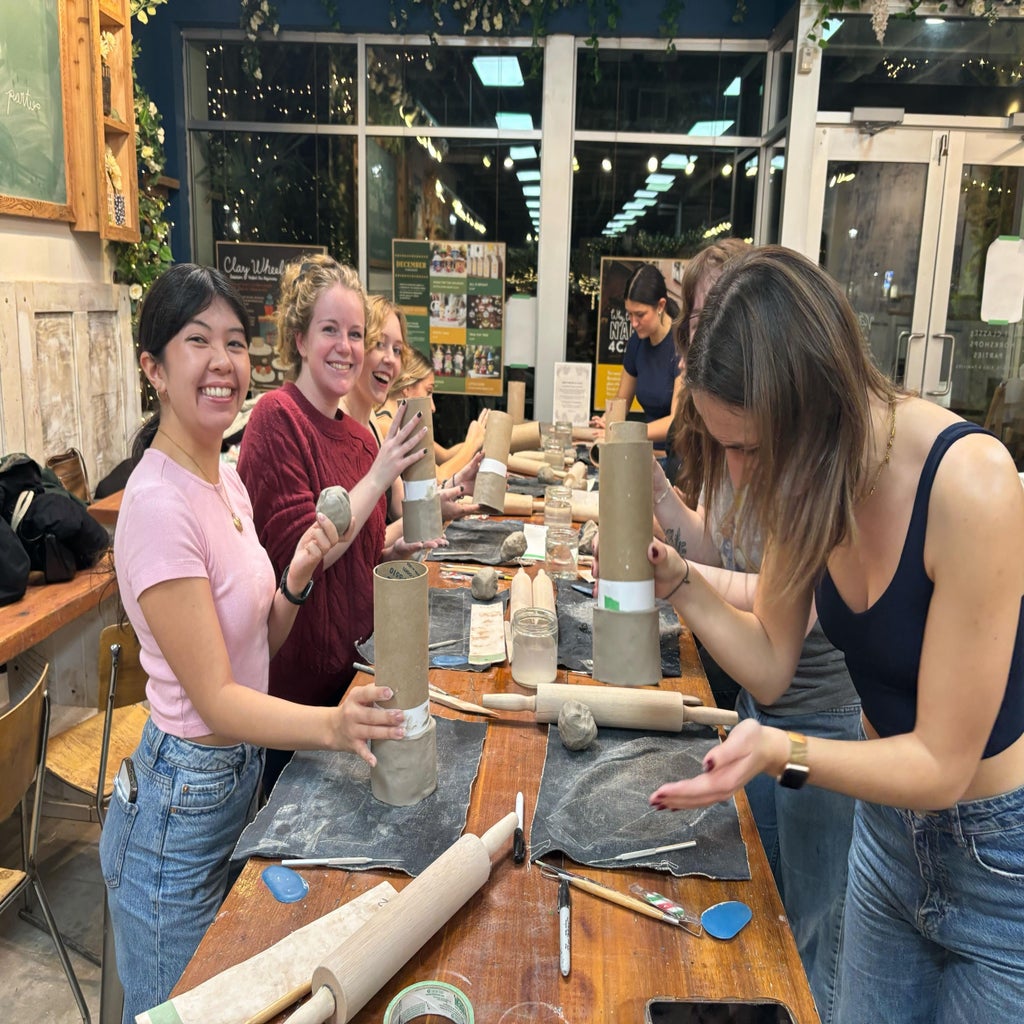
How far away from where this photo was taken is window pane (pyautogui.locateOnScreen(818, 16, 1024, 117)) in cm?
545

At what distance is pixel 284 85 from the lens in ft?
19.7

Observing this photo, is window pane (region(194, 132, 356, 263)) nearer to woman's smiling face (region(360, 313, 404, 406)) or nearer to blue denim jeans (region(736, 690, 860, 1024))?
woman's smiling face (region(360, 313, 404, 406))

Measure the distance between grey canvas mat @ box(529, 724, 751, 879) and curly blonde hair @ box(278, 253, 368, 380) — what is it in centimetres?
129

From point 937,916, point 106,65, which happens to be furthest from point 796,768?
point 106,65

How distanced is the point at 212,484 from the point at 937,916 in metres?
1.37

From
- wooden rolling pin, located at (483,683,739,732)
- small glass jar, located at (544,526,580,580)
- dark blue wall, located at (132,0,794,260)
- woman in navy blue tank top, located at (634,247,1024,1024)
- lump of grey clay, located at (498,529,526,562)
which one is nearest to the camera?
woman in navy blue tank top, located at (634,247,1024,1024)

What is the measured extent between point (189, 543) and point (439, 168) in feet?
17.8

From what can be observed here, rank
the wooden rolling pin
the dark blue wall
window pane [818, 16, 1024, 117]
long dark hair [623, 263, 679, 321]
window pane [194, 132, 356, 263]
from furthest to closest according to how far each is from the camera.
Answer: window pane [194, 132, 356, 263], the dark blue wall, window pane [818, 16, 1024, 117], long dark hair [623, 263, 679, 321], the wooden rolling pin

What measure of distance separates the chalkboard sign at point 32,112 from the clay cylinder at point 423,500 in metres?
2.48

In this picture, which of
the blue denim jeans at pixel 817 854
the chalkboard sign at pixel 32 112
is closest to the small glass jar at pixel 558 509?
the blue denim jeans at pixel 817 854

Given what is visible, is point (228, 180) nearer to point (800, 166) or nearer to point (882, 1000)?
point (800, 166)

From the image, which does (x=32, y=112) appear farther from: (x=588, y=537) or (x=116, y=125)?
(x=588, y=537)

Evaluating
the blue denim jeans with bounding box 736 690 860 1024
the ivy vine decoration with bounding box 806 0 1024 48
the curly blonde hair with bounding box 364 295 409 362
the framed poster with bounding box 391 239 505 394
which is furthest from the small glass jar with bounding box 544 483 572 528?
the ivy vine decoration with bounding box 806 0 1024 48

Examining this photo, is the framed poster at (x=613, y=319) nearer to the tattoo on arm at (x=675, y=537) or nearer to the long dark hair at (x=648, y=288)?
the long dark hair at (x=648, y=288)
